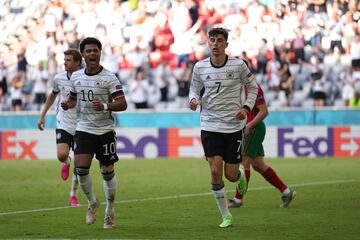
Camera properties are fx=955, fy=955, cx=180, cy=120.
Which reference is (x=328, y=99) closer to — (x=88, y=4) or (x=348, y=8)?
(x=348, y=8)

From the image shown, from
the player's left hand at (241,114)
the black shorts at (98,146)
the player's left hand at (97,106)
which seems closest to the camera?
the player's left hand at (97,106)

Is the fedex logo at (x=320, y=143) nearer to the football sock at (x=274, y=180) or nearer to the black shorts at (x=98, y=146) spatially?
the football sock at (x=274, y=180)

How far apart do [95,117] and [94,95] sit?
0.89ft

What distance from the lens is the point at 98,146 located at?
11391 millimetres

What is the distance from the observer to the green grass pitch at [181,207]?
10867 mm

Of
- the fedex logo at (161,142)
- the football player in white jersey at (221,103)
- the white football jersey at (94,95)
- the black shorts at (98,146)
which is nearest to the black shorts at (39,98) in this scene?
the fedex logo at (161,142)

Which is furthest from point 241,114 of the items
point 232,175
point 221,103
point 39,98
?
point 39,98

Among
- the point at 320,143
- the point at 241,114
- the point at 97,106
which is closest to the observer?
the point at 97,106

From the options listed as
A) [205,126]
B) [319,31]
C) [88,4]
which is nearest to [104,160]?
[205,126]

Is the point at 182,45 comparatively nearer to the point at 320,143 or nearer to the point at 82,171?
the point at 320,143

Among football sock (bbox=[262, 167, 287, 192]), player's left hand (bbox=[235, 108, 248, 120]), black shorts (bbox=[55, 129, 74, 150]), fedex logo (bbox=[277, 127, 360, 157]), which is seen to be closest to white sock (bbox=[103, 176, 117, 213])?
player's left hand (bbox=[235, 108, 248, 120])

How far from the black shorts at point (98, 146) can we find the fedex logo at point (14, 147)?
17.1 metres

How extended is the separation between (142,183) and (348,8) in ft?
40.9

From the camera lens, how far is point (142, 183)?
749 inches
